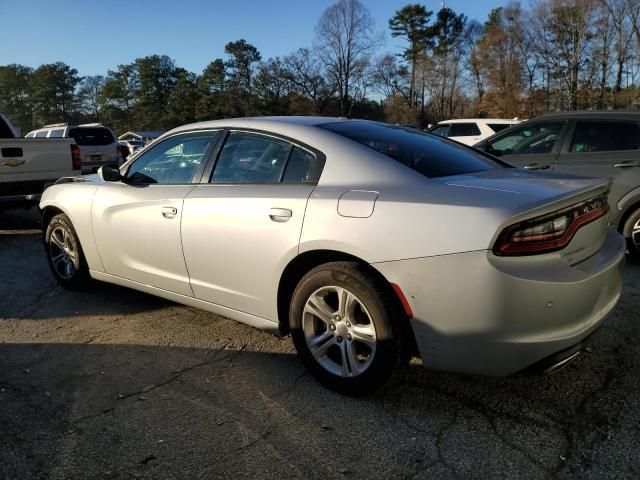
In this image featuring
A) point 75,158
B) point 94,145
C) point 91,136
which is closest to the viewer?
point 75,158

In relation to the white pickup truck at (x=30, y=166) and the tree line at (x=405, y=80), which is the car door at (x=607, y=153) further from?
the tree line at (x=405, y=80)

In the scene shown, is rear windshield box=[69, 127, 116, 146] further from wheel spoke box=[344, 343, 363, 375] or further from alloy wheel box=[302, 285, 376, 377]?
wheel spoke box=[344, 343, 363, 375]

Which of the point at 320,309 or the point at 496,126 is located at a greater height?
the point at 496,126

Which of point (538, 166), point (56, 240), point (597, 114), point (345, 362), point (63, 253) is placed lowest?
point (345, 362)

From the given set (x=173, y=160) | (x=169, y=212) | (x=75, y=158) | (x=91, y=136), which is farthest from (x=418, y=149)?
(x=91, y=136)

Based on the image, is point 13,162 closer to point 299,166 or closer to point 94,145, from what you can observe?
point 299,166

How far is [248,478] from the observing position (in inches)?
80.8

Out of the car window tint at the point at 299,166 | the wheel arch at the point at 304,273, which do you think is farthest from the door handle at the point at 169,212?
the wheel arch at the point at 304,273

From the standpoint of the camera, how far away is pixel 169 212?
3.34 m

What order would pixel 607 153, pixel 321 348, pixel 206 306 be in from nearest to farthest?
pixel 321 348
pixel 206 306
pixel 607 153

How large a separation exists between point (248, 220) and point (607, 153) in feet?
14.0

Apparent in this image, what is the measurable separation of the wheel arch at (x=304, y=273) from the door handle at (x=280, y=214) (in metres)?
0.22

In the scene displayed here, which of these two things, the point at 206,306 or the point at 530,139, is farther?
the point at 530,139

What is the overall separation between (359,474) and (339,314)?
0.79 m
